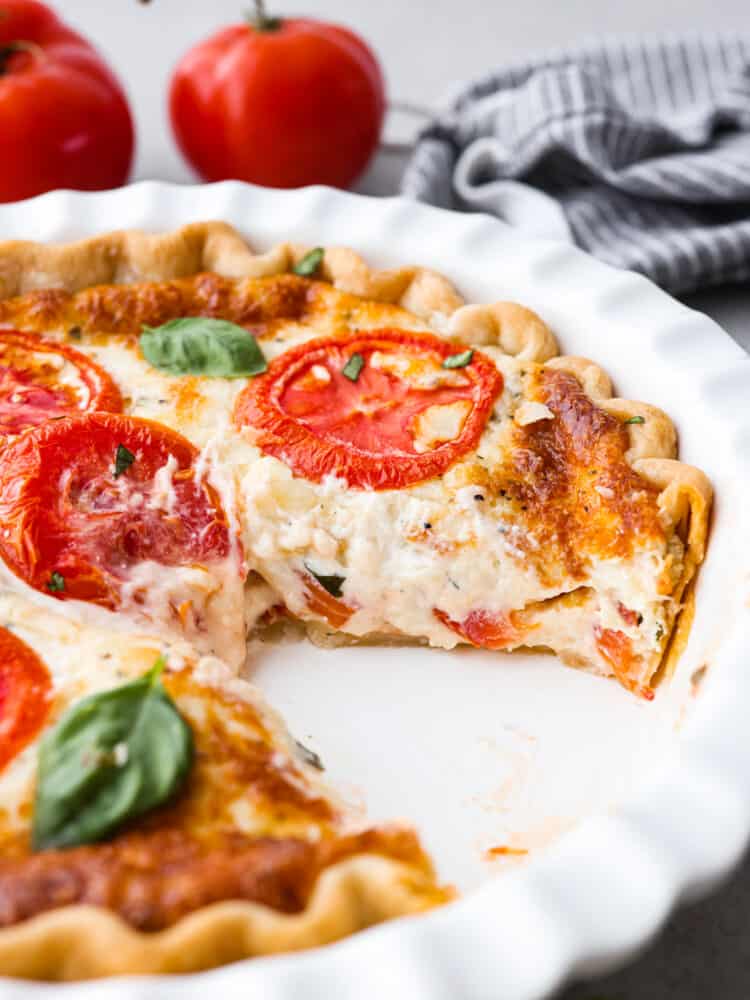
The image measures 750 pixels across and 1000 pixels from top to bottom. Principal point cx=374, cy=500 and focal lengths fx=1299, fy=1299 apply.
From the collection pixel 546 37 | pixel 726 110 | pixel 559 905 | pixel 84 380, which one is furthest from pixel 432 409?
pixel 546 37

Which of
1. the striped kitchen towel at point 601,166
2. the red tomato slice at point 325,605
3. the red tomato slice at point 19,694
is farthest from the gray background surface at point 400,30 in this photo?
the red tomato slice at point 19,694

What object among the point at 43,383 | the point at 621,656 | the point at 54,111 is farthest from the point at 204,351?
the point at 54,111

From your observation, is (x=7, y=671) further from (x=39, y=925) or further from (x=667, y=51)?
(x=667, y=51)

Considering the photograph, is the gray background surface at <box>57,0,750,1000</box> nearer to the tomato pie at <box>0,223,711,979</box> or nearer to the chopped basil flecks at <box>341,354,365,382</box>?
the tomato pie at <box>0,223,711,979</box>

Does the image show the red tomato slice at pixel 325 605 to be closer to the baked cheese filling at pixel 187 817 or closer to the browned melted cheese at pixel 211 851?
the baked cheese filling at pixel 187 817

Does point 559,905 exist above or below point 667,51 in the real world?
below

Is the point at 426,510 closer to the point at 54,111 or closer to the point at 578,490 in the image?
the point at 578,490
